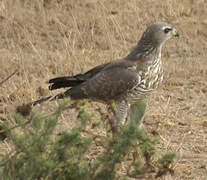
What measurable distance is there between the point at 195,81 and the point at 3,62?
8.58 feet

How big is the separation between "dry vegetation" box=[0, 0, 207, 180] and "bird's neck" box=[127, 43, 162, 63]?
0.66m

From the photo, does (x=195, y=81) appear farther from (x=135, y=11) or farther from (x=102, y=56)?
(x=135, y=11)

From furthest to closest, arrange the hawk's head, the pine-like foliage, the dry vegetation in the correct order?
the dry vegetation
the hawk's head
the pine-like foliage

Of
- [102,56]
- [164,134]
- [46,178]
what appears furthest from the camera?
[102,56]

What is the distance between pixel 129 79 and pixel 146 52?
38 centimetres

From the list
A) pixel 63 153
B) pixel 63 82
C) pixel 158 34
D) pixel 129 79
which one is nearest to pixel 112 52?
pixel 63 82

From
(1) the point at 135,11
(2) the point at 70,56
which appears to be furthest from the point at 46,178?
(1) the point at 135,11

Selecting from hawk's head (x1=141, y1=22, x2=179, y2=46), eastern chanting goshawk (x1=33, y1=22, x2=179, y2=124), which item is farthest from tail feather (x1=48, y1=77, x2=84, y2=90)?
hawk's head (x1=141, y1=22, x2=179, y2=46)

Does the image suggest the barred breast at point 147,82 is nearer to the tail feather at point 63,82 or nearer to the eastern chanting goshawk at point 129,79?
the eastern chanting goshawk at point 129,79

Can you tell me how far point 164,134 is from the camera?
20.3 feet

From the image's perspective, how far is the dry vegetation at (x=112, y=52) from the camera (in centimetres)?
628

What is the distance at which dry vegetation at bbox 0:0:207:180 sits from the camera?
20.6 ft

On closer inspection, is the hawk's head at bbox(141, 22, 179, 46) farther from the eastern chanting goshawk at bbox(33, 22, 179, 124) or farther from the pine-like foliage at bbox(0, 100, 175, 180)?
the pine-like foliage at bbox(0, 100, 175, 180)

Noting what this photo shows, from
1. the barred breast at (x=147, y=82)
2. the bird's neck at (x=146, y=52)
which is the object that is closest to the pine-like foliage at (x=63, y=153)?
the barred breast at (x=147, y=82)
